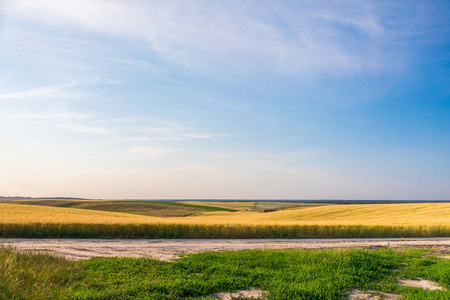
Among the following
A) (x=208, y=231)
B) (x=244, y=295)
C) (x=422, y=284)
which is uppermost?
(x=244, y=295)

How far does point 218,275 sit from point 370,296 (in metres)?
4.03

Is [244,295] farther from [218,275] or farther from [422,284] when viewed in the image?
[422,284]

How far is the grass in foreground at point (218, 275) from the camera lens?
700cm

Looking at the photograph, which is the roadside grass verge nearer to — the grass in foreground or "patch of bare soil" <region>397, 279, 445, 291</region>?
the grass in foreground

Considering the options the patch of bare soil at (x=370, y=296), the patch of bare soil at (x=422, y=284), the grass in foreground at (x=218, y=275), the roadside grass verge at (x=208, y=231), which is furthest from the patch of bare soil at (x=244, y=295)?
the roadside grass verge at (x=208, y=231)

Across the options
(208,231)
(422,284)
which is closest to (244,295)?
(422,284)

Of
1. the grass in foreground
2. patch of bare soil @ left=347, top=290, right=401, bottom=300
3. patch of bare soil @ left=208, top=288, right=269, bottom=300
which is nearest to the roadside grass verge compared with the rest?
the grass in foreground

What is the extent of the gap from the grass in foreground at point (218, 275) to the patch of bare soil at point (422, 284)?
0.79 feet

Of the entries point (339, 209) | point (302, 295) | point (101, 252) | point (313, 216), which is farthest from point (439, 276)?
point (339, 209)

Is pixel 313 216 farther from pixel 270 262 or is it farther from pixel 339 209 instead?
pixel 270 262

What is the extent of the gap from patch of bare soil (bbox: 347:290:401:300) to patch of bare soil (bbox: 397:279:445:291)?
1.35 meters

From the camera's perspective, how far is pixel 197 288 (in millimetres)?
7652

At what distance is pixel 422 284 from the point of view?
8.71m

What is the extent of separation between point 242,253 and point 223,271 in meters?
2.68
